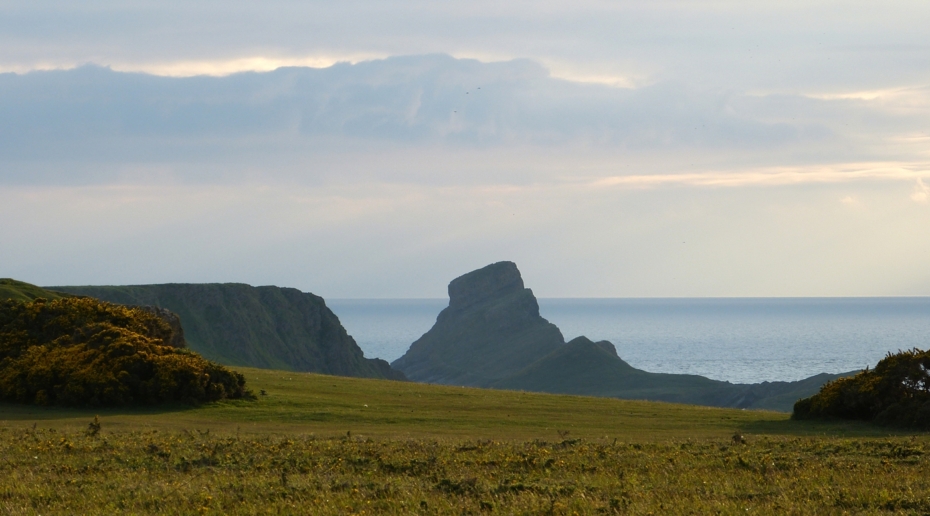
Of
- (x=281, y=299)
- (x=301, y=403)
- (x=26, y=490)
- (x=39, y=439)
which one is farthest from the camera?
(x=281, y=299)

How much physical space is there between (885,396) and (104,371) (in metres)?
32.6

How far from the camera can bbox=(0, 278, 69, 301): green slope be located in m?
56.4

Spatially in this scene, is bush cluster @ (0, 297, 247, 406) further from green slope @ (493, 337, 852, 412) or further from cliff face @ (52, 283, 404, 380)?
green slope @ (493, 337, 852, 412)

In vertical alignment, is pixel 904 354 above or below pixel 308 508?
above

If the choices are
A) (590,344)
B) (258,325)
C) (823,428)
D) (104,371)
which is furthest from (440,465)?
(590,344)

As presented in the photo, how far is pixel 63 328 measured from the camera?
42.8 metres

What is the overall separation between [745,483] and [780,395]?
117 m

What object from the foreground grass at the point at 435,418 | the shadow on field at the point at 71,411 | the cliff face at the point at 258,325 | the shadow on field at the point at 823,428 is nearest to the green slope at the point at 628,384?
the cliff face at the point at 258,325

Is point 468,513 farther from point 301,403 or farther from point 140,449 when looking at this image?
point 301,403

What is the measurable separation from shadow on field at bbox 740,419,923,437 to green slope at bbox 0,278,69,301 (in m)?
44.1

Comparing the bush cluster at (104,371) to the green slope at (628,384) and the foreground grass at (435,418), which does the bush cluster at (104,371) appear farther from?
the green slope at (628,384)

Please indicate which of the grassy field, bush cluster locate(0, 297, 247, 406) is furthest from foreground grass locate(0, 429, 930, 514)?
bush cluster locate(0, 297, 247, 406)

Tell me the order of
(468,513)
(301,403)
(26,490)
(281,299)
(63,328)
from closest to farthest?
(468,513) → (26,490) → (301,403) → (63,328) → (281,299)

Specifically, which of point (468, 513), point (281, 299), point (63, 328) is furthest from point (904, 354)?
point (281, 299)
